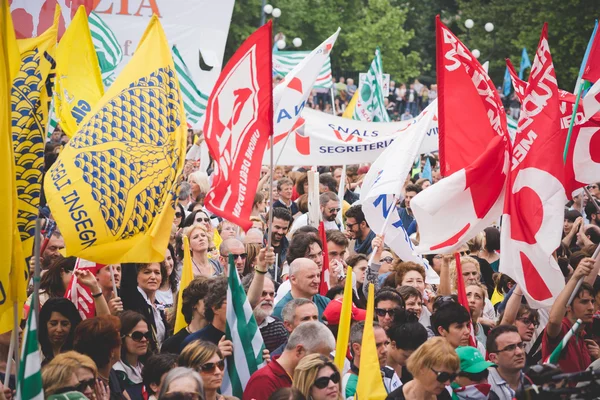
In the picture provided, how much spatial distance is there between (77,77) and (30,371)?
4.71 m

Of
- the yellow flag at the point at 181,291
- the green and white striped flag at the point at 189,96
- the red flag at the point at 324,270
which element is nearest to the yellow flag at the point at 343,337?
the yellow flag at the point at 181,291

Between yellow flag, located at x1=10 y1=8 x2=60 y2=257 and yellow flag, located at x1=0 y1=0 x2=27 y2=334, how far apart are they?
33 centimetres

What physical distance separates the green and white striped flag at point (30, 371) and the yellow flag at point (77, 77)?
170 inches

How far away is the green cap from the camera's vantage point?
726 cm

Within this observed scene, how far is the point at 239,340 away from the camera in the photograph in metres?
7.44

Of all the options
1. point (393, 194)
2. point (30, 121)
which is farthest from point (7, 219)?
point (393, 194)

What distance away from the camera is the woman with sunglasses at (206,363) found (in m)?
6.50

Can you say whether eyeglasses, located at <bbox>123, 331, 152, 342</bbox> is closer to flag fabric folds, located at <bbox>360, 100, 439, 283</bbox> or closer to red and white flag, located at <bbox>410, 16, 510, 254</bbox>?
red and white flag, located at <bbox>410, 16, 510, 254</bbox>

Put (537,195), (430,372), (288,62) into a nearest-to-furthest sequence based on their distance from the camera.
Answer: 1. (430,372)
2. (537,195)
3. (288,62)

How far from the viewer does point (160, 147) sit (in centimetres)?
785

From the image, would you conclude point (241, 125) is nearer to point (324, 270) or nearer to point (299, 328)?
point (324, 270)

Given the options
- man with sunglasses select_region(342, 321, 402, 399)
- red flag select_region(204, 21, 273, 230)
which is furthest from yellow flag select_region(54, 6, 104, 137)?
man with sunglasses select_region(342, 321, 402, 399)

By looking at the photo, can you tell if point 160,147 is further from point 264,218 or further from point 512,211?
point 264,218

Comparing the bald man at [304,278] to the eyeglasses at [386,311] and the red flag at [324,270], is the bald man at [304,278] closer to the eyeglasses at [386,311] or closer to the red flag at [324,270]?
the eyeglasses at [386,311]
